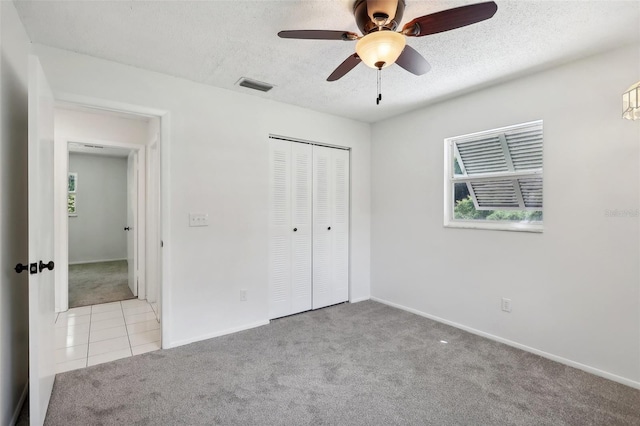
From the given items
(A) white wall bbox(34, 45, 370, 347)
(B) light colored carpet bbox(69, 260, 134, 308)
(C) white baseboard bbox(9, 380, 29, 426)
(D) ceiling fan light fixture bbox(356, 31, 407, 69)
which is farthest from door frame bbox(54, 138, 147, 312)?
(D) ceiling fan light fixture bbox(356, 31, 407, 69)

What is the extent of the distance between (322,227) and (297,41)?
7.16 feet

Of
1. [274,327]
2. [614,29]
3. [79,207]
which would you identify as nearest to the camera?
[614,29]

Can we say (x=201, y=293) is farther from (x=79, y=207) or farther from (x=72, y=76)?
(x=79, y=207)

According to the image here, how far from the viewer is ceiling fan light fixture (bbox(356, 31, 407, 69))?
1.51 meters

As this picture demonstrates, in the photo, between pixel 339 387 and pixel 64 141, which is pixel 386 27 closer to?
pixel 339 387

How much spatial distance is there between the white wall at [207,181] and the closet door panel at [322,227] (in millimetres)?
514

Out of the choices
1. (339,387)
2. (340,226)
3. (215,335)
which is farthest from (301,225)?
(339,387)

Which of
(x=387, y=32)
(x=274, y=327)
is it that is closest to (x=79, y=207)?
(x=274, y=327)

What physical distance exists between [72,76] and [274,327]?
2.78 metres

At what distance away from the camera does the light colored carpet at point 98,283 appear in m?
4.17

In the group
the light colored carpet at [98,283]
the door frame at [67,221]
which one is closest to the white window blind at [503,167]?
the door frame at [67,221]

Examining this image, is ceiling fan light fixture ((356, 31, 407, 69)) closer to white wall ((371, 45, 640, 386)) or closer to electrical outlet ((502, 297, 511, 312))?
white wall ((371, 45, 640, 386))

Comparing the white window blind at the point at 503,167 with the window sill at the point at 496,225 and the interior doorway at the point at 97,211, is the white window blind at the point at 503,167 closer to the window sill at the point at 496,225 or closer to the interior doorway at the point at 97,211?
the window sill at the point at 496,225

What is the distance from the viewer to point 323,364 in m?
2.44
